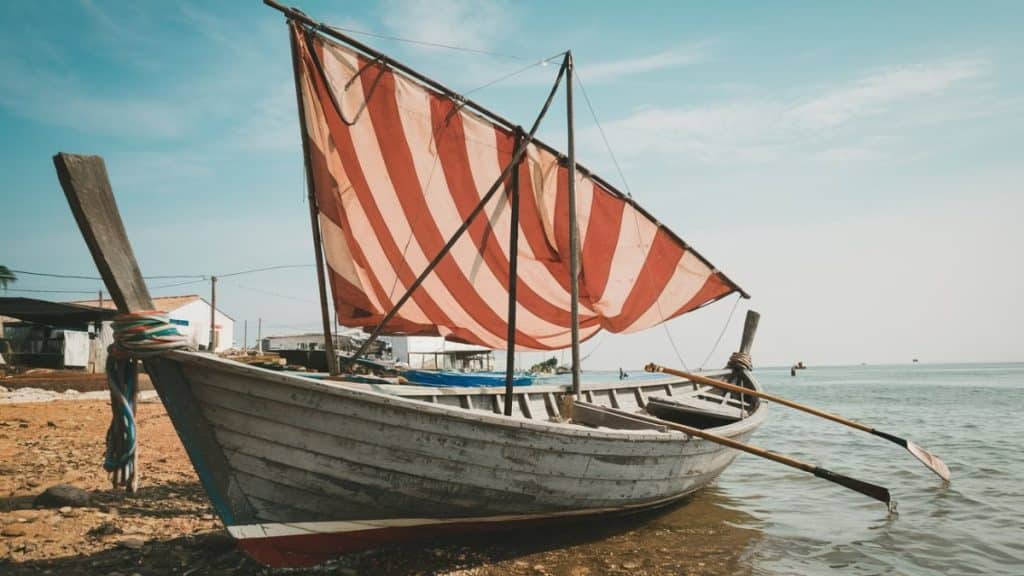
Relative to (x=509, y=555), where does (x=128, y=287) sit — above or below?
above

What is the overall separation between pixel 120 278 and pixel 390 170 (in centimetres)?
428

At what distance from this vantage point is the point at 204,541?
18.6 feet

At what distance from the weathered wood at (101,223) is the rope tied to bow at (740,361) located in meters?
11.7

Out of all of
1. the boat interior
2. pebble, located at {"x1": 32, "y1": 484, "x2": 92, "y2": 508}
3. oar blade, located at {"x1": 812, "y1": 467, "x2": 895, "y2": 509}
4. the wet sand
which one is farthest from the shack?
oar blade, located at {"x1": 812, "y1": 467, "x2": 895, "y2": 509}

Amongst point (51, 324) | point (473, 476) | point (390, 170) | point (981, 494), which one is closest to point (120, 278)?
point (473, 476)

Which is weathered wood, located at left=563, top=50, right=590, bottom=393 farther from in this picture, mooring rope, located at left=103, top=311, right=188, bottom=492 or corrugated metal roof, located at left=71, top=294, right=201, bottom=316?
corrugated metal roof, located at left=71, top=294, right=201, bottom=316

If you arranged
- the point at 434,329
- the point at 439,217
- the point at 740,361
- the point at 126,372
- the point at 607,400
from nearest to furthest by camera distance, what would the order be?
the point at 126,372, the point at 439,217, the point at 434,329, the point at 607,400, the point at 740,361

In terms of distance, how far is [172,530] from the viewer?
19.8 ft

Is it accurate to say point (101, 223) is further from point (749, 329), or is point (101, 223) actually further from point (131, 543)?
point (749, 329)

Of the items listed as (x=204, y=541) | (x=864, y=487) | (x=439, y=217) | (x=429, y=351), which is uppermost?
(x=439, y=217)

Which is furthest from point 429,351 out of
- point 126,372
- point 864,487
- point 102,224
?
point 102,224

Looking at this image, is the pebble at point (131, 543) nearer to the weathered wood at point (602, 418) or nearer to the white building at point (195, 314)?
the weathered wood at point (602, 418)

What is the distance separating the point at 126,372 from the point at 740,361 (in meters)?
11.7

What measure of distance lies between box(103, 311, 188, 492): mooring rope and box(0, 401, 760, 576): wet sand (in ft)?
4.94
